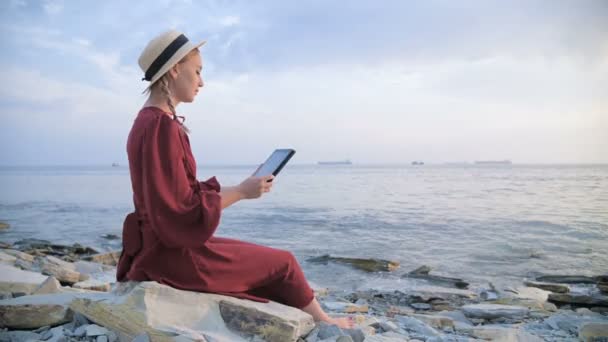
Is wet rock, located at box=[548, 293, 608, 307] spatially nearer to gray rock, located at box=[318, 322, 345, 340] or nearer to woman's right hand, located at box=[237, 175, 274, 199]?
gray rock, located at box=[318, 322, 345, 340]

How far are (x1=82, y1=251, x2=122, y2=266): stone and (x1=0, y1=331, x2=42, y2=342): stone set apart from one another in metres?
7.74

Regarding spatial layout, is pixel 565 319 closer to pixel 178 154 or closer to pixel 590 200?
pixel 178 154

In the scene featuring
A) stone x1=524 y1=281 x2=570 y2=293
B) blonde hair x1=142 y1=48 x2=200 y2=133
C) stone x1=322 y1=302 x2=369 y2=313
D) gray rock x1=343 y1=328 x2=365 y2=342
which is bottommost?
stone x1=524 y1=281 x2=570 y2=293

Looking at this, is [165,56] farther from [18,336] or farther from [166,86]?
[18,336]

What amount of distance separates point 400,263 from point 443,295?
2932mm

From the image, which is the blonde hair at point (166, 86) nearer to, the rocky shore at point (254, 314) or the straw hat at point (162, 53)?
the straw hat at point (162, 53)

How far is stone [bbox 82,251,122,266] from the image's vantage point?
10.5 meters

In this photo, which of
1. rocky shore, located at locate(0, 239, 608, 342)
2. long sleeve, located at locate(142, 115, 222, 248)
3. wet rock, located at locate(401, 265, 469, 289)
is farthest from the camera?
wet rock, located at locate(401, 265, 469, 289)

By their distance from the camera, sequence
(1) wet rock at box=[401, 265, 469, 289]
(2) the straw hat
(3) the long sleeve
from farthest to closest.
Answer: (1) wet rock at box=[401, 265, 469, 289], (2) the straw hat, (3) the long sleeve

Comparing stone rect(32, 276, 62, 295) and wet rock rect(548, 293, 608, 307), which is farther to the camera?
wet rock rect(548, 293, 608, 307)

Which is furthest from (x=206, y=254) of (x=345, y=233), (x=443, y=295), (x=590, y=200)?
(x=590, y=200)

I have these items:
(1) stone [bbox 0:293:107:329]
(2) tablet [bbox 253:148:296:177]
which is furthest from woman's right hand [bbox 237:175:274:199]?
(1) stone [bbox 0:293:107:329]

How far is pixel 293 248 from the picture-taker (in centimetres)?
1252

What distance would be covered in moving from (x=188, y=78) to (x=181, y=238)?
A: 1105mm
